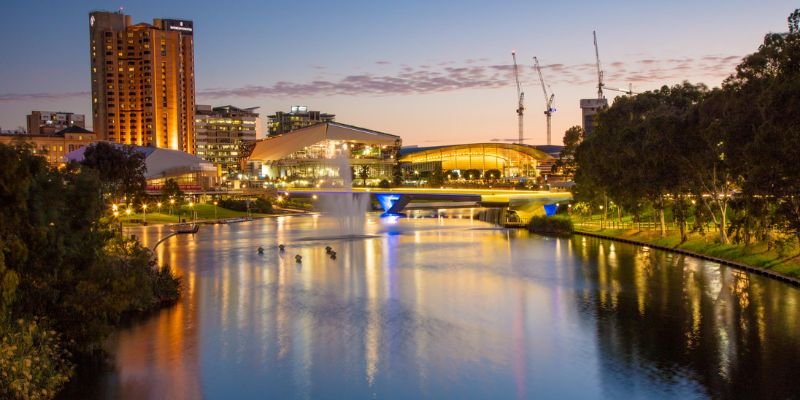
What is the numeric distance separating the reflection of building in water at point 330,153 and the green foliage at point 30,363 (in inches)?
5394

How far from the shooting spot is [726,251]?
1858 inches

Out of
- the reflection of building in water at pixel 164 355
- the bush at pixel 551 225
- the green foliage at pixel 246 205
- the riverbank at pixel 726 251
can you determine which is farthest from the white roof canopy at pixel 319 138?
the reflection of building in water at pixel 164 355

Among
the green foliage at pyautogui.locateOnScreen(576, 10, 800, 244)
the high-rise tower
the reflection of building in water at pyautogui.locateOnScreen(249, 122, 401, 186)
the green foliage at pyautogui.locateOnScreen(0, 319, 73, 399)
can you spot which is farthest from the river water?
the high-rise tower

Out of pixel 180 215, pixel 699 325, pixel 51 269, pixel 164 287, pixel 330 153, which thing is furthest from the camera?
pixel 330 153

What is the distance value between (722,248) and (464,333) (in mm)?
26708

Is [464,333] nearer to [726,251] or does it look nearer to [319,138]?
[726,251]

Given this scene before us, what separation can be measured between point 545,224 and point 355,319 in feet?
155

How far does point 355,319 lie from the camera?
31125 millimetres

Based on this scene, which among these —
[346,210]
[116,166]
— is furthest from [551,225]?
[116,166]

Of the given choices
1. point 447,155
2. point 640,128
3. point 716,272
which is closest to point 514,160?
point 447,155

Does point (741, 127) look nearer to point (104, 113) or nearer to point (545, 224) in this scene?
point (545, 224)

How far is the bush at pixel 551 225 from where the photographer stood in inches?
2884

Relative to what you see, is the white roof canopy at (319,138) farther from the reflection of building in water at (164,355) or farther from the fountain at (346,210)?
the reflection of building in water at (164,355)

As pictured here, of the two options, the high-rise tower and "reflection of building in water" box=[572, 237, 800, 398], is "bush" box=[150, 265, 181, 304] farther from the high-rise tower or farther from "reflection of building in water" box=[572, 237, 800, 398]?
the high-rise tower
